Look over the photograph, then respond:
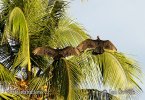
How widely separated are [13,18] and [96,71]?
85.2 inches

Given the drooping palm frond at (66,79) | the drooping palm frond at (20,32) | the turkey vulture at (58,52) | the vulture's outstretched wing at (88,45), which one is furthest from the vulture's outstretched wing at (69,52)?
the drooping palm frond at (20,32)

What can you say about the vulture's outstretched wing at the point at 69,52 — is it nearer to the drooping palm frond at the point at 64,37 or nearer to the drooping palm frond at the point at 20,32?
the drooping palm frond at the point at 20,32

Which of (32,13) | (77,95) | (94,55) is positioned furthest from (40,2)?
(77,95)

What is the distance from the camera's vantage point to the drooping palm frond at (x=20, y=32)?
11.0 m

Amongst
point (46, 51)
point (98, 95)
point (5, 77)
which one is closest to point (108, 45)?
point (46, 51)

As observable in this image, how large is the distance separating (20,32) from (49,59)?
4.79ft

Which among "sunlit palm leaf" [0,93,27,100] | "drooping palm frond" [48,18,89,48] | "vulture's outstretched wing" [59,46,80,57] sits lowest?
"sunlit palm leaf" [0,93,27,100]

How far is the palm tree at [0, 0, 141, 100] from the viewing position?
33.8ft

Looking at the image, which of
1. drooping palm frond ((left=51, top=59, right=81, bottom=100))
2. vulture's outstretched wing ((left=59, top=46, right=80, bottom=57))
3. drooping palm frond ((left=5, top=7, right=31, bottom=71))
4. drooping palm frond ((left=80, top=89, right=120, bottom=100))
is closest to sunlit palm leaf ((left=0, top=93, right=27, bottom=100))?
drooping palm frond ((left=5, top=7, right=31, bottom=71))

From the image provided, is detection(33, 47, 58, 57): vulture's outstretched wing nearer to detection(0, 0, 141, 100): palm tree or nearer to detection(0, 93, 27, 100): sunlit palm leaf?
detection(0, 0, 141, 100): palm tree

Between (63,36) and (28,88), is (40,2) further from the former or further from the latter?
(28,88)

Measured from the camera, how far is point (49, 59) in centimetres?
1244

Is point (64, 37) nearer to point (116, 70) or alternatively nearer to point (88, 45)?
point (88, 45)

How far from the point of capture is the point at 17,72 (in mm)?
11859
